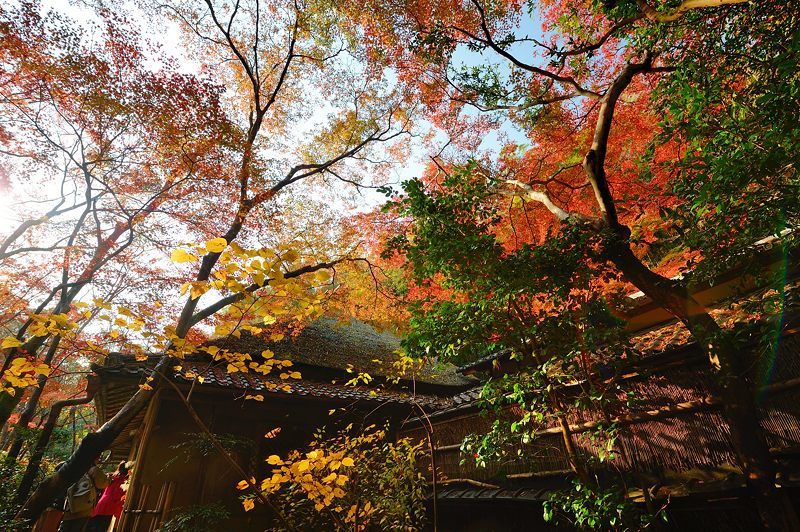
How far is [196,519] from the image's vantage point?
21.6 feet

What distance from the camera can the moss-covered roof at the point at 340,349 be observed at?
11062 millimetres

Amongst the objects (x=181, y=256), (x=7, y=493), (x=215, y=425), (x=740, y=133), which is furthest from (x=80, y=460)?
(x=740, y=133)

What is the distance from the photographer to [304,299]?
3.28m

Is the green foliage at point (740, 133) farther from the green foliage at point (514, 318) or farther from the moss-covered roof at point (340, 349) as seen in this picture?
the moss-covered roof at point (340, 349)

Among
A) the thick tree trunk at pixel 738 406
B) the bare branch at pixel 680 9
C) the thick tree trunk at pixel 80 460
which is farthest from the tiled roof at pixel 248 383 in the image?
the bare branch at pixel 680 9

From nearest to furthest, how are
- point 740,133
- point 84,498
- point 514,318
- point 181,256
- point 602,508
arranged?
point 181,256, point 740,133, point 602,508, point 514,318, point 84,498

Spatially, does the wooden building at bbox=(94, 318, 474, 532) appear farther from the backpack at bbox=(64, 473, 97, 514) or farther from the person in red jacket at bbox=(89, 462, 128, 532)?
the backpack at bbox=(64, 473, 97, 514)

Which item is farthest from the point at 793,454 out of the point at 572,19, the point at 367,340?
the point at 367,340

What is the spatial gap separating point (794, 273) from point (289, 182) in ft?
36.2

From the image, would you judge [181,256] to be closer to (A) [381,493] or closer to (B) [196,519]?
(A) [381,493]

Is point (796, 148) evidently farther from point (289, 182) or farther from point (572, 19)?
point (289, 182)

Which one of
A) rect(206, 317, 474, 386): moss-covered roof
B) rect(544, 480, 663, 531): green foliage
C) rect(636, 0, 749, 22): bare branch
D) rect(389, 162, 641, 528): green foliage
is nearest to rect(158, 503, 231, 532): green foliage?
rect(206, 317, 474, 386): moss-covered roof

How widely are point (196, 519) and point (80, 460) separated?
94.9 inches

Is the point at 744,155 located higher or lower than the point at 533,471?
higher
